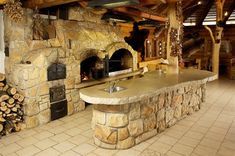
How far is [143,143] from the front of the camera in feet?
12.6

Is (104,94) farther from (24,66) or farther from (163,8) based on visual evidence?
(163,8)

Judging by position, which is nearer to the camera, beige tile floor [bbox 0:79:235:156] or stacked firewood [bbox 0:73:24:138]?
beige tile floor [bbox 0:79:235:156]

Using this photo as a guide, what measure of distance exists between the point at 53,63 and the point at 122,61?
3348mm

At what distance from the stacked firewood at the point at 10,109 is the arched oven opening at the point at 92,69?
1878mm

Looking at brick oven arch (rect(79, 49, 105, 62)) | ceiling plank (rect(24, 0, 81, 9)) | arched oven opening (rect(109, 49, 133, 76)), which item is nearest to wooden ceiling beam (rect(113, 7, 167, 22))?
brick oven arch (rect(79, 49, 105, 62))

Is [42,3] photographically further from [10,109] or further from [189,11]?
[189,11]

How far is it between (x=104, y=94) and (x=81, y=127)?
152cm

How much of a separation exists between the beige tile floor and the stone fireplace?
0.36 meters

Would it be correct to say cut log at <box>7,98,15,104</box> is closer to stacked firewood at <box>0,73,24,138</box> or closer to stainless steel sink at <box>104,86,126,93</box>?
stacked firewood at <box>0,73,24,138</box>

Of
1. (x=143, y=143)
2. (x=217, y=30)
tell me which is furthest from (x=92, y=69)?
(x=217, y=30)

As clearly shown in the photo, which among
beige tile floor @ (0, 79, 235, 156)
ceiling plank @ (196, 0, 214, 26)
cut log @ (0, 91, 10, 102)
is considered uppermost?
ceiling plank @ (196, 0, 214, 26)

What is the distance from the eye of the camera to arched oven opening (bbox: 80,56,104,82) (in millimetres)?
6105

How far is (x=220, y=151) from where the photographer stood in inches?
141

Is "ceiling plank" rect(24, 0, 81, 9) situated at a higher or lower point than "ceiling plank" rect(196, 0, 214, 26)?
lower
